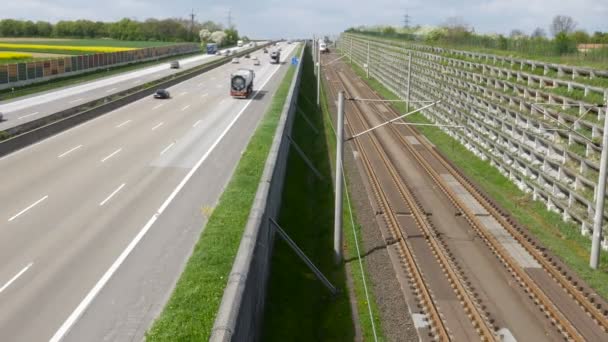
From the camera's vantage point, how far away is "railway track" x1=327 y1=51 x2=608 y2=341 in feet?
57.9

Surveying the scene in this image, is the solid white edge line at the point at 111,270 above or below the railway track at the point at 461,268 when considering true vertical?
above

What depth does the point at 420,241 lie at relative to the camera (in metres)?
24.5

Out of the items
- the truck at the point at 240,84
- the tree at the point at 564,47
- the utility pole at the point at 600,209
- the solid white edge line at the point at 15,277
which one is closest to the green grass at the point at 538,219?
the utility pole at the point at 600,209

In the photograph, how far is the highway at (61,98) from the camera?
50844 millimetres

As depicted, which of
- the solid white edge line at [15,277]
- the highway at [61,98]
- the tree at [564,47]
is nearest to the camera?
the solid white edge line at [15,277]

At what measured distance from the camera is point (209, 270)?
17.7 m

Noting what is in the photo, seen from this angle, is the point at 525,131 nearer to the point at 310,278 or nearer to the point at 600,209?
the point at 600,209

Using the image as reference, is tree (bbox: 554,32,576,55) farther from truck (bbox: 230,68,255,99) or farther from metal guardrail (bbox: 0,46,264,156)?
metal guardrail (bbox: 0,46,264,156)

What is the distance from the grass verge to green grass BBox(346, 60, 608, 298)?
7.51m

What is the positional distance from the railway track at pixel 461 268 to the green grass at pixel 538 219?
2.16 feet

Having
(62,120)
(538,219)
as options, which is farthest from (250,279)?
A: (62,120)

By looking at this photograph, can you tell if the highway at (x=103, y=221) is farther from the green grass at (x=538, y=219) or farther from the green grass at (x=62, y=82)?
the green grass at (x=62, y=82)

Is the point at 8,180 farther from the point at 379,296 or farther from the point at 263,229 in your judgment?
the point at 379,296

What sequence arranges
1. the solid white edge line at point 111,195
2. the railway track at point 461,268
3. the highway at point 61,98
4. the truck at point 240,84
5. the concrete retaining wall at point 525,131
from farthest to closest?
the truck at point 240,84 → the highway at point 61,98 → the concrete retaining wall at point 525,131 → the solid white edge line at point 111,195 → the railway track at point 461,268
